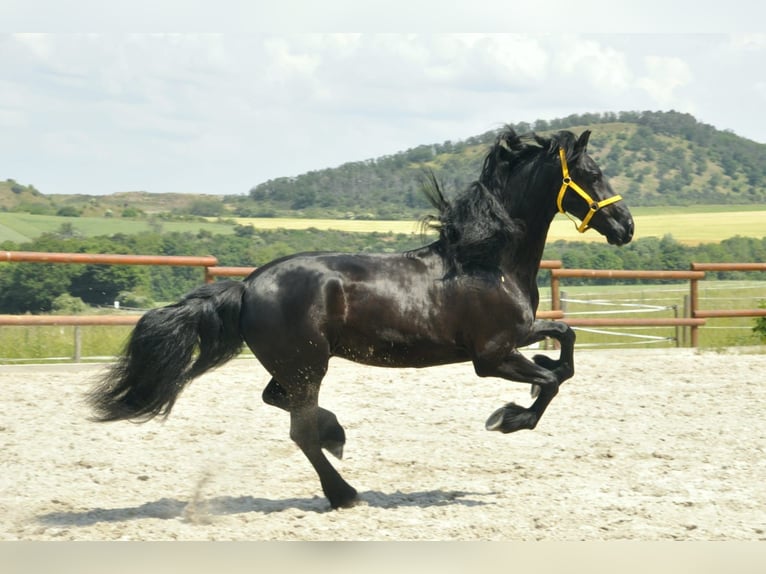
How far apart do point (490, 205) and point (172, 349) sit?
1.92m

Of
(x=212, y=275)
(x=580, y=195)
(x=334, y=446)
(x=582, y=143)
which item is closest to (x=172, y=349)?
(x=334, y=446)

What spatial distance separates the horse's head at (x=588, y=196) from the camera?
521 centimetres

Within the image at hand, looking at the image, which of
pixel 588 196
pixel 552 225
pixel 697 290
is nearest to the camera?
pixel 588 196

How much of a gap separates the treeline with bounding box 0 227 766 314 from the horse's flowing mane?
27 centimetres


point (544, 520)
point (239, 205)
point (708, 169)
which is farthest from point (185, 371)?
point (708, 169)

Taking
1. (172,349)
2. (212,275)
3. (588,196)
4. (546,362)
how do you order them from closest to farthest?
1. (172,349)
2. (588,196)
3. (546,362)
4. (212,275)

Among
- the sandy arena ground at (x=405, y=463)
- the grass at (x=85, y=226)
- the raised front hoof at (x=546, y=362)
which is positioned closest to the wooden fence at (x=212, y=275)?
the sandy arena ground at (x=405, y=463)

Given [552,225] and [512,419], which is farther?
[552,225]

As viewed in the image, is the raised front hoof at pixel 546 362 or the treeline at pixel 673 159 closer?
the raised front hoof at pixel 546 362

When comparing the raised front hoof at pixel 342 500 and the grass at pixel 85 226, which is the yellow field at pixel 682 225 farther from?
the raised front hoof at pixel 342 500

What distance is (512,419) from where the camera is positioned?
5105 mm

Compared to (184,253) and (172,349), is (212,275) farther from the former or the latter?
(184,253)

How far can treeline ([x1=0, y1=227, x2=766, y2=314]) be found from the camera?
12367mm

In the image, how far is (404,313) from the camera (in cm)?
490
